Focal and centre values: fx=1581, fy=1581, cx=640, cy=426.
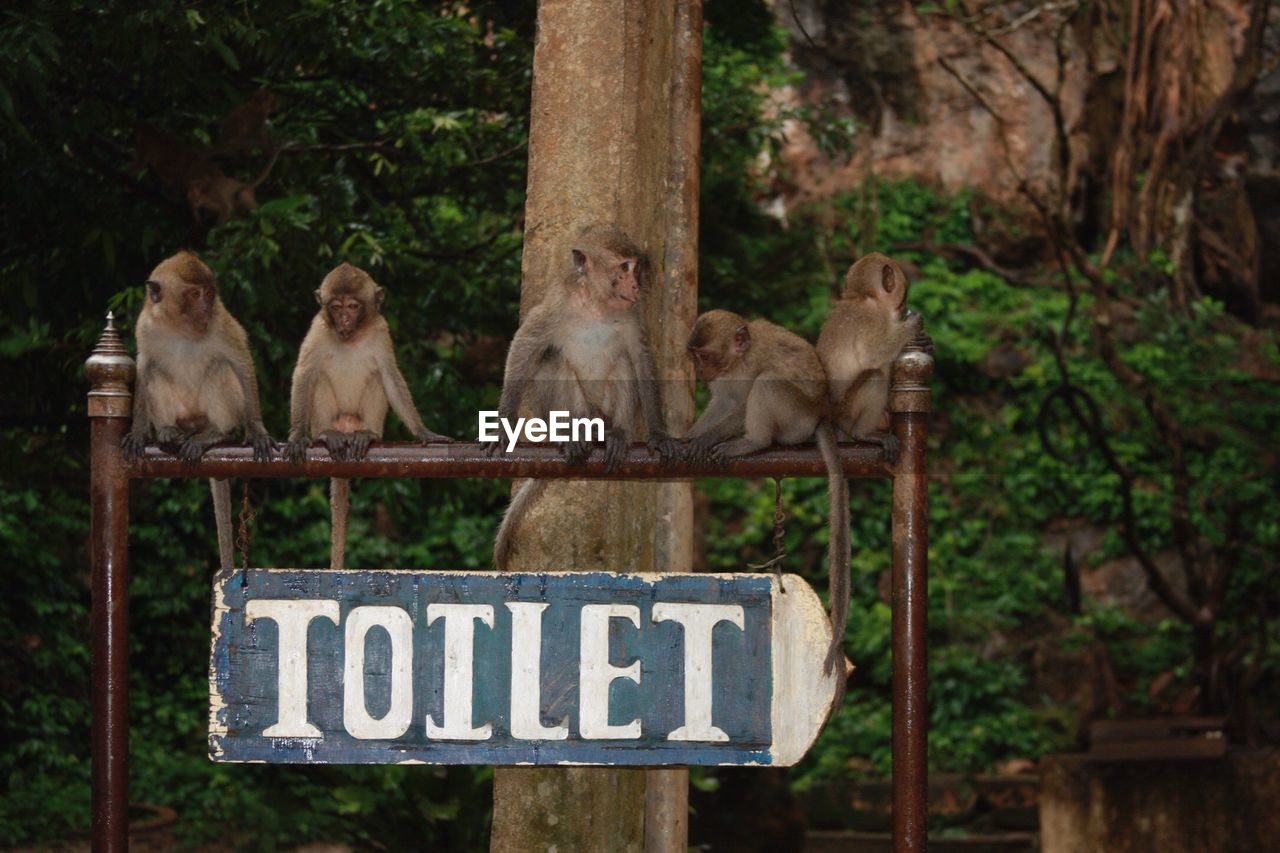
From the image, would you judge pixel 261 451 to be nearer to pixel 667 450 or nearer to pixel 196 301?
pixel 667 450

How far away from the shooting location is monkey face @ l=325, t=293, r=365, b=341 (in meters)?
4.10

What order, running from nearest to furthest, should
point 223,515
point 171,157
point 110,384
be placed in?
point 110,384
point 223,515
point 171,157

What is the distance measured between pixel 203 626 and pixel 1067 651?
6.22 metres

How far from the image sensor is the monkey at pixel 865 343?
441 cm

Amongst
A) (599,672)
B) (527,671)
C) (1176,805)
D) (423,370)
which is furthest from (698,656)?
(1176,805)

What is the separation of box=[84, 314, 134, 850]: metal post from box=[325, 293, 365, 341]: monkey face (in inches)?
67.4

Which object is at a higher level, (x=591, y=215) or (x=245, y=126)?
(x=245, y=126)

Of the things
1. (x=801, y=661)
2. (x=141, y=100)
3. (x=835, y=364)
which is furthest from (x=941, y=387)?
(x=801, y=661)

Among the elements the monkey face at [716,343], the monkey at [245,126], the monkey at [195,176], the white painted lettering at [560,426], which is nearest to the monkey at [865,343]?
the monkey face at [716,343]

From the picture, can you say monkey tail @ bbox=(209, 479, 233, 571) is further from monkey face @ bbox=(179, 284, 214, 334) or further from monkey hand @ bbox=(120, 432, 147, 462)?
monkey hand @ bbox=(120, 432, 147, 462)

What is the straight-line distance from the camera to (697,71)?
4492mm

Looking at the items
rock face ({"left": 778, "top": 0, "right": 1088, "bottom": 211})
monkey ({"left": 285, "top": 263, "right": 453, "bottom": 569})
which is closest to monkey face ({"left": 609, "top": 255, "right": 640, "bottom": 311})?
monkey ({"left": 285, "top": 263, "right": 453, "bottom": 569})

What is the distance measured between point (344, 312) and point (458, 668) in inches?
A: 76.1

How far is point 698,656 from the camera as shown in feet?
7.70
